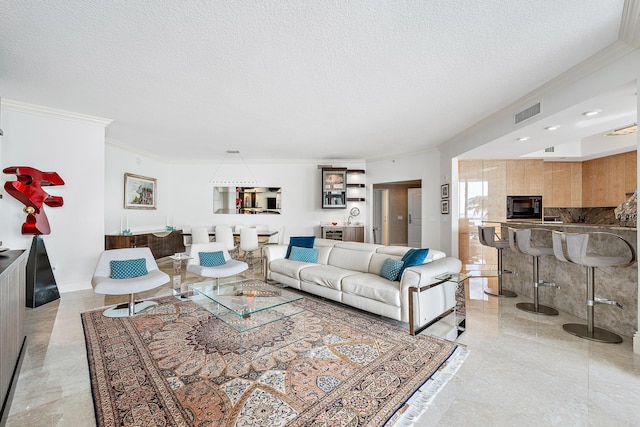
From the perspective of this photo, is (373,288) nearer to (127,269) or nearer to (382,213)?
(127,269)

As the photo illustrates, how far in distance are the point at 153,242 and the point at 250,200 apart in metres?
2.66

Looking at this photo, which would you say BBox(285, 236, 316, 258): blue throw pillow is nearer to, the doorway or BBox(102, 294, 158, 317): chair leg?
BBox(102, 294, 158, 317): chair leg

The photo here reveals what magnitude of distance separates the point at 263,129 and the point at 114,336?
3.68 m

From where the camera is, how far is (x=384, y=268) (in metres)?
3.57

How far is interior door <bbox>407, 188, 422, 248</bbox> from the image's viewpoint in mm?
9156

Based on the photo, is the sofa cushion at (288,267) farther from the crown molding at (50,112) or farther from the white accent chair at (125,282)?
the crown molding at (50,112)

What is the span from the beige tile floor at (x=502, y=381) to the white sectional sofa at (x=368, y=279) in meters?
0.39

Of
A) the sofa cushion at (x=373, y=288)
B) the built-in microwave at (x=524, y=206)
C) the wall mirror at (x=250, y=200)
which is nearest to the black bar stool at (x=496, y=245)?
the sofa cushion at (x=373, y=288)

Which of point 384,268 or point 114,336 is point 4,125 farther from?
point 384,268

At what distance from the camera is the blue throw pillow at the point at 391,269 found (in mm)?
3354

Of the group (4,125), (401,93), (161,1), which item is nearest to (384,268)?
(401,93)

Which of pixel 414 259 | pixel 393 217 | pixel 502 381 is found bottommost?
pixel 502 381

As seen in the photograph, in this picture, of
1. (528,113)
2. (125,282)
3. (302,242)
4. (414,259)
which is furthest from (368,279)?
(528,113)

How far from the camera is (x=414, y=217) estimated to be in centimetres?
928
